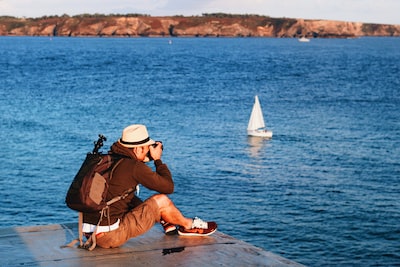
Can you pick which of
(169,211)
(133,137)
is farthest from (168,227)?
(133,137)

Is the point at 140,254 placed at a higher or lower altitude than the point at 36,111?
higher

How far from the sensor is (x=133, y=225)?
355 inches

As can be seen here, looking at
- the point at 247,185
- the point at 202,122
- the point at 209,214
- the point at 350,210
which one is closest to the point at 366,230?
the point at 350,210

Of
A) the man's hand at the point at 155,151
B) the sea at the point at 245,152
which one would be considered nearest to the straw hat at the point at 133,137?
the man's hand at the point at 155,151

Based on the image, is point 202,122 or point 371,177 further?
point 202,122

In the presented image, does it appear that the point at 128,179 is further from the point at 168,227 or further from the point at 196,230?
the point at 196,230

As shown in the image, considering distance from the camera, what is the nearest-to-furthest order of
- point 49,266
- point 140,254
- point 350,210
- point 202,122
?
1. point 49,266
2. point 140,254
3. point 350,210
4. point 202,122

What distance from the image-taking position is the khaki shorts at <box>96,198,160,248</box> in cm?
886

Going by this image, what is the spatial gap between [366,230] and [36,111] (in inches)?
1808

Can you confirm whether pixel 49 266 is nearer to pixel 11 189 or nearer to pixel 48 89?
pixel 11 189

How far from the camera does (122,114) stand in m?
70.3

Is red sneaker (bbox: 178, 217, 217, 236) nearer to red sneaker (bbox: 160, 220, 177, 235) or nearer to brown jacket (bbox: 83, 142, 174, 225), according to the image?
red sneaker (bbox: 160, 220, 177, 235)

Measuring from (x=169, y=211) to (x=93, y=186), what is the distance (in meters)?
1.25

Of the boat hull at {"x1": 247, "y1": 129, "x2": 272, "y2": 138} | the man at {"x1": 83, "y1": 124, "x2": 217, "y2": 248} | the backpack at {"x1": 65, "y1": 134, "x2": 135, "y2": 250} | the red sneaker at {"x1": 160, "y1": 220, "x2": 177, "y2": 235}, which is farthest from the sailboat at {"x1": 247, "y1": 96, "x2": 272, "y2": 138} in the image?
the backpack at {"x1": 65, "y1": 134, "x2": 135, "y2": 250}
